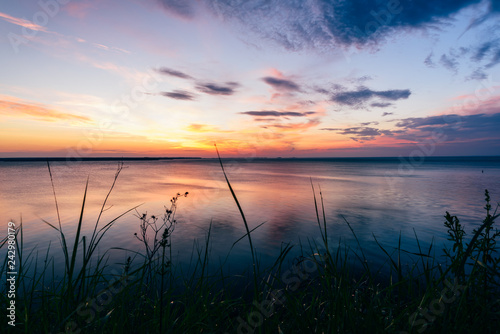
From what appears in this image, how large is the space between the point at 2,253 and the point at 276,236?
11.0m

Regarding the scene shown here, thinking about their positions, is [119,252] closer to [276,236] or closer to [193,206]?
[276,236]

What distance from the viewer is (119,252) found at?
10.3 m

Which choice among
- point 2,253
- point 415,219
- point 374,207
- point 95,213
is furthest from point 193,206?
point 415,219

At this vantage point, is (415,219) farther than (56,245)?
Yes

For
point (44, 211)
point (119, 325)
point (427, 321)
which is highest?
point (427, 321)

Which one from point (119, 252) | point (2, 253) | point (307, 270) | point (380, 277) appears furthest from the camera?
point (119, 252)

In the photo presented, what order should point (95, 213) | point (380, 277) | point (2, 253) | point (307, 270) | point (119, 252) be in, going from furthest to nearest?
point (95, 213), point (119, 252), point (2, 253), point (380, 277), point (307, 270)

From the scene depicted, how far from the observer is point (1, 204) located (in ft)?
66.9

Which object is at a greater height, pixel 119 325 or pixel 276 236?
pixel 119 325

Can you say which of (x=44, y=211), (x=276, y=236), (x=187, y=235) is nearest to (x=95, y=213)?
(x=44, y=211)

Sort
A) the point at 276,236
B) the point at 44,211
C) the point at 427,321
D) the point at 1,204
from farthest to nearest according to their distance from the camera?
the point at 1,204
the point at 44,211
the point at 276,236
the point at 427,321

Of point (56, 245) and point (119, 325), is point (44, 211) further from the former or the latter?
point (119, 325)

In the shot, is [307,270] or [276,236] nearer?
[307,270]

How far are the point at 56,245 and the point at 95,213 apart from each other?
679 centimetres
